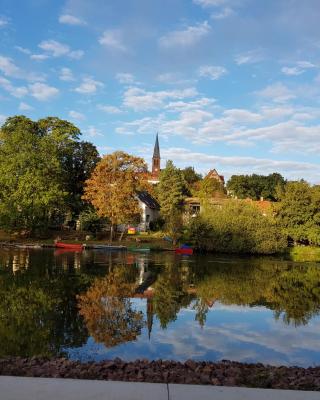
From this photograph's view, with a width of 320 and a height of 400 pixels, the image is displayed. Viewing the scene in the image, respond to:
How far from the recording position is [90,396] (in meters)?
5.44

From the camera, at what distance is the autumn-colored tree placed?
51.7 metres

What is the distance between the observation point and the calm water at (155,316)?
11.0m

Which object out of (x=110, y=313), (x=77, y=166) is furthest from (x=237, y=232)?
(x=110, y=313)

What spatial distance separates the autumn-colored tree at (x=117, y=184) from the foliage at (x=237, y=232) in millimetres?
8393

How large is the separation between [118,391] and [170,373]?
150 centimetres

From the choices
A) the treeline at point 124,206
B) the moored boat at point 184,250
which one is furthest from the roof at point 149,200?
the moored boat at point 184,250

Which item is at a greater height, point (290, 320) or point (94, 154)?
point (94, 154)

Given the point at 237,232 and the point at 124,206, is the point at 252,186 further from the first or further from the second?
the point at 124,206

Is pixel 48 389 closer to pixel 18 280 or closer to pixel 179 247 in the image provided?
pixel 18 280

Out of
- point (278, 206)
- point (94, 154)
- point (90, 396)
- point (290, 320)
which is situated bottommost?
point (290, 320)

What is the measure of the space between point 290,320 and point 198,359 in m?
7.09

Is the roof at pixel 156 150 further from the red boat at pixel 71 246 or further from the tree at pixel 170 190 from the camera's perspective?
the red boat at pixel 71 246

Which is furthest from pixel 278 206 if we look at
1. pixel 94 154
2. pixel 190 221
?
pixel 94 154

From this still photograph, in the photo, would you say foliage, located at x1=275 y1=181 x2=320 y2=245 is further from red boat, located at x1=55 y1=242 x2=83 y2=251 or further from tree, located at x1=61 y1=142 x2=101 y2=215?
tree, located at x1=61 y1=142 x2=101 y2=215
